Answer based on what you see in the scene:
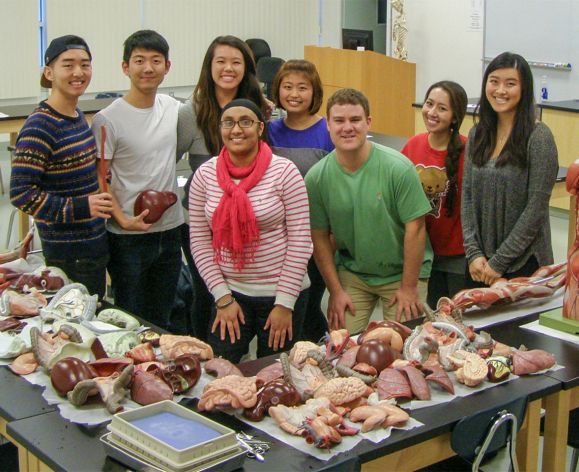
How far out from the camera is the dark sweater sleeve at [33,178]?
2.84 m

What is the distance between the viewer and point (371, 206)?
304 centimetres

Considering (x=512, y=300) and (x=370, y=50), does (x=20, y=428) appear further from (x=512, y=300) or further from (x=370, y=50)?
(x=370, y=50)

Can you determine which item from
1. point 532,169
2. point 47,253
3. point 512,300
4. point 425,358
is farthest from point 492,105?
point 47,253

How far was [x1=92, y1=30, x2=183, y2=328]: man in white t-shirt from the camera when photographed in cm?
312

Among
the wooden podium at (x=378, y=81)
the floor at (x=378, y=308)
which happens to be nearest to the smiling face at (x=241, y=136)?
the floor at (x=378, y=308)

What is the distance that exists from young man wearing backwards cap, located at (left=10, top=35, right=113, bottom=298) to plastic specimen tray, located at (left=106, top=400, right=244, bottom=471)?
44.5 inches

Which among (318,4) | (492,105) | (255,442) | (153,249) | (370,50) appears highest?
(318,4)

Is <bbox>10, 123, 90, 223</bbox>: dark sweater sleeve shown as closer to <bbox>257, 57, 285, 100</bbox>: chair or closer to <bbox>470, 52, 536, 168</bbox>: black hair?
<bbox>470, 52, 536, 168</bbox>: black hair

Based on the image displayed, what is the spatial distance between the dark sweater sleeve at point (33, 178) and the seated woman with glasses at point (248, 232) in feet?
1.48

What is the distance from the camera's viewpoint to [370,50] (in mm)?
8305

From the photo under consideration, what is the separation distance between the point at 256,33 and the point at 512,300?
7233 mm

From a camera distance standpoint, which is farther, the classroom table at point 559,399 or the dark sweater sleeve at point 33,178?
the dark sweater sleeve at point 33,178

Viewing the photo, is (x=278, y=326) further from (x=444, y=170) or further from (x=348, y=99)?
(x=444, y=170)

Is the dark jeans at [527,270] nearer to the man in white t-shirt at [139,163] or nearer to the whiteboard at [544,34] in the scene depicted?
the man in white t-shirt at [139,163]
